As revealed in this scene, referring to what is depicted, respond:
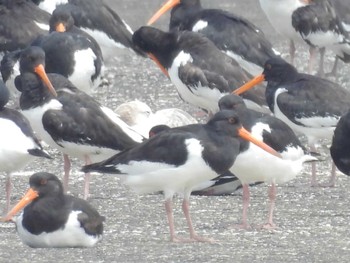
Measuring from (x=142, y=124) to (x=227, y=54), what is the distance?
148 cm

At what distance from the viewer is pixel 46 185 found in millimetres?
9852

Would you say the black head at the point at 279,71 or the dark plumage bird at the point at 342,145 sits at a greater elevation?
the black head at the point at 279,71

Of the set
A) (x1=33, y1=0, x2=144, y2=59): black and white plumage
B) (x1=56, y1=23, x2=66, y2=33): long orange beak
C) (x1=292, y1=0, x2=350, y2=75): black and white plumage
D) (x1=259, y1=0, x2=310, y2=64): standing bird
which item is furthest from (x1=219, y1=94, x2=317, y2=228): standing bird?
(x1=259, y1=0, x2=310, y2=64): standing bird

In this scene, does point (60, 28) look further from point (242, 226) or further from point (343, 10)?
point (242, 226)

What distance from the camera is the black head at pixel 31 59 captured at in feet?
39.9

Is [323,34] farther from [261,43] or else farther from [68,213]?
[68,213]

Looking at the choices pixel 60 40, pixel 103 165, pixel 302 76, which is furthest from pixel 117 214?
pixel 60 40

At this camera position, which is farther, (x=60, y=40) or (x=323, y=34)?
(x=323, y=34)

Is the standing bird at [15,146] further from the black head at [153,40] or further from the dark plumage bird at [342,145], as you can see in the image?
the black head at [153,40]

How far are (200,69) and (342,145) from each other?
125 inches

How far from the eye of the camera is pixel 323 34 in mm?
15797

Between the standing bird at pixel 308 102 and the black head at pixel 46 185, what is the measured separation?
117 inches

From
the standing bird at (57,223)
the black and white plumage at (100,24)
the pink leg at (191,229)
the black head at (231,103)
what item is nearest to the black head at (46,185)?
the standing bird at (57,223)

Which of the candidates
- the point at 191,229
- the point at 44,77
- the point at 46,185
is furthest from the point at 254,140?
the point at 44,77
